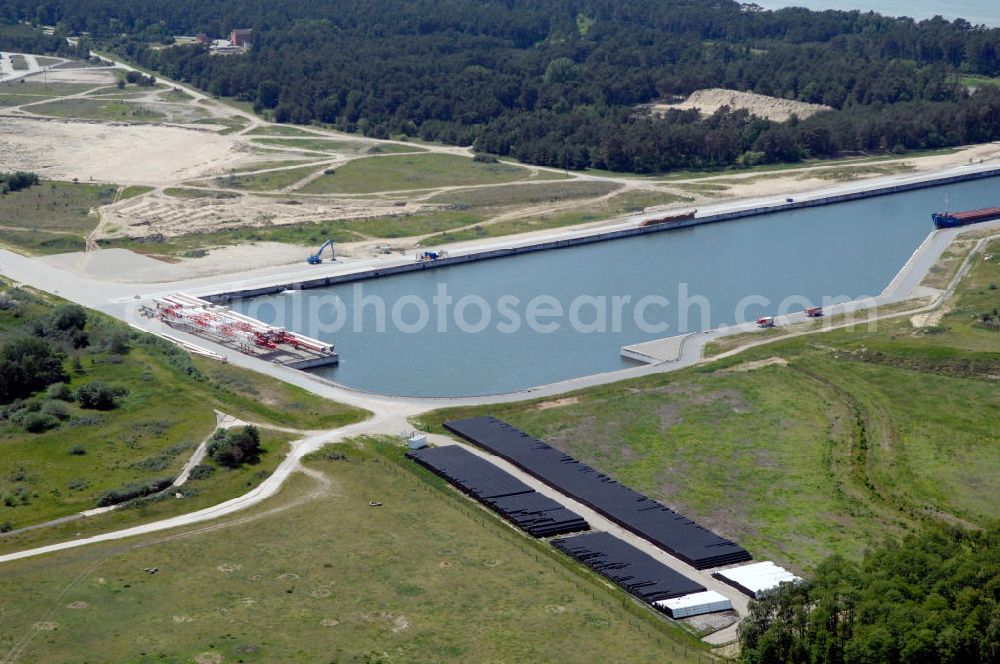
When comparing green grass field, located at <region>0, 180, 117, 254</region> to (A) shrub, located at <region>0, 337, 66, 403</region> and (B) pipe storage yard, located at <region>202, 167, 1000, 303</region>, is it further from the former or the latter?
(A) shrub, located at <region>0, 337, 66, 403</region>

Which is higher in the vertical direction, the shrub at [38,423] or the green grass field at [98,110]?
the green grass field at [98,110]

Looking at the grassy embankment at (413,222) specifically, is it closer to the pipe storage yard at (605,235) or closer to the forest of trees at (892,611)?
the pipe storage yard at (605,235)

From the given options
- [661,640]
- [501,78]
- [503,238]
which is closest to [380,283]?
[503,238]

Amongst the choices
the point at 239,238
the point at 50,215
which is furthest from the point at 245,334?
the point at 50,215

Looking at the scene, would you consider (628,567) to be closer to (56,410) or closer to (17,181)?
(56,410)

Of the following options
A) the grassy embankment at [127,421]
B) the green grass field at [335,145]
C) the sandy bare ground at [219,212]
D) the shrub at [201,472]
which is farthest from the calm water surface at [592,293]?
the green grass field at [335,145]

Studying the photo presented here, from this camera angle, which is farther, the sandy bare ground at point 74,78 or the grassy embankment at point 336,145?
the sandy bare ground at point 74,78

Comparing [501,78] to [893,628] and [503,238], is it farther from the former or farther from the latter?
[893,628]
